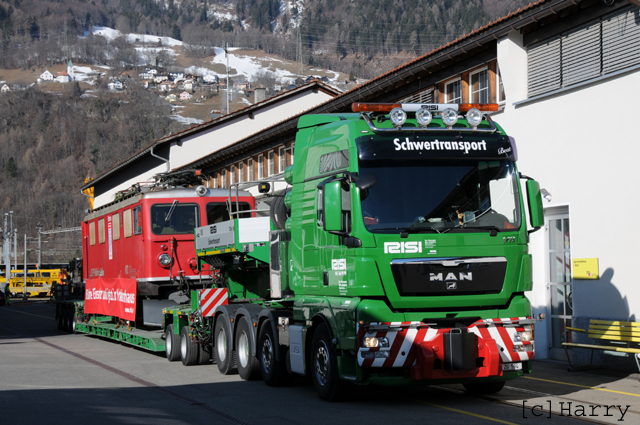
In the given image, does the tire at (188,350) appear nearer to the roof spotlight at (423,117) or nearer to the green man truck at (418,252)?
the green man truck at (418,252)

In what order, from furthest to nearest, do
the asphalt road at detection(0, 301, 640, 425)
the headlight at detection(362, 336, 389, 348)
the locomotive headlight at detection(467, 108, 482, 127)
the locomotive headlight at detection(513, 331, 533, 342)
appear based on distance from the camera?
the locomotive headlight at detection(467, 108, 482, 127) < the locomotive headlight at detection(513, 331, 533, 342) < the headlight at detection(362, 336, 389, 348) < the asphalt road at detection(0, 301, 640, 425)

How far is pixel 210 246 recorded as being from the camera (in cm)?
1553

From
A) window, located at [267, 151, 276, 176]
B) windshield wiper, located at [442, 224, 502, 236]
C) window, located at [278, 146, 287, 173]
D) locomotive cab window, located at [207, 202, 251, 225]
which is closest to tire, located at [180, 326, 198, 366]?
locomotive cab window, located at [207, 202, 251, 225]

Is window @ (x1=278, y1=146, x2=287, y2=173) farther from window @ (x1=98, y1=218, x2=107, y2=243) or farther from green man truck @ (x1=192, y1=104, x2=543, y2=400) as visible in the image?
green man truck @ (x1=192, y1=104, x2=543, y2=400)

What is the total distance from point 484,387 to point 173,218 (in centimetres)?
927

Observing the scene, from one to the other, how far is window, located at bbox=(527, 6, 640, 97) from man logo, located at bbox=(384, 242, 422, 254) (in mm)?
6430

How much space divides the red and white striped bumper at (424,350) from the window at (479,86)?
9422 mm

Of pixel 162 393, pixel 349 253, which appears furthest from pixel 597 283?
pixel 162 393

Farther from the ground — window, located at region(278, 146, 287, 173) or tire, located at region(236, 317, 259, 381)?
window, located at region(278, 146, 287, 173)

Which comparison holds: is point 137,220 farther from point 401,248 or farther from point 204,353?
point 401,248

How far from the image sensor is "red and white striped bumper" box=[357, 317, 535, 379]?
958cm

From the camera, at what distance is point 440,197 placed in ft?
32.6

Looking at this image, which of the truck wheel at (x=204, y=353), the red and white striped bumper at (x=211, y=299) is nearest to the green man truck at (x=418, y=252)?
the red and white striped bumper at (x=211, y=299)

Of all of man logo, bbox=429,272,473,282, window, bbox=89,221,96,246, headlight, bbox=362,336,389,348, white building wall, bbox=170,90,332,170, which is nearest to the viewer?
headlight, bbox=362,336,389,348
